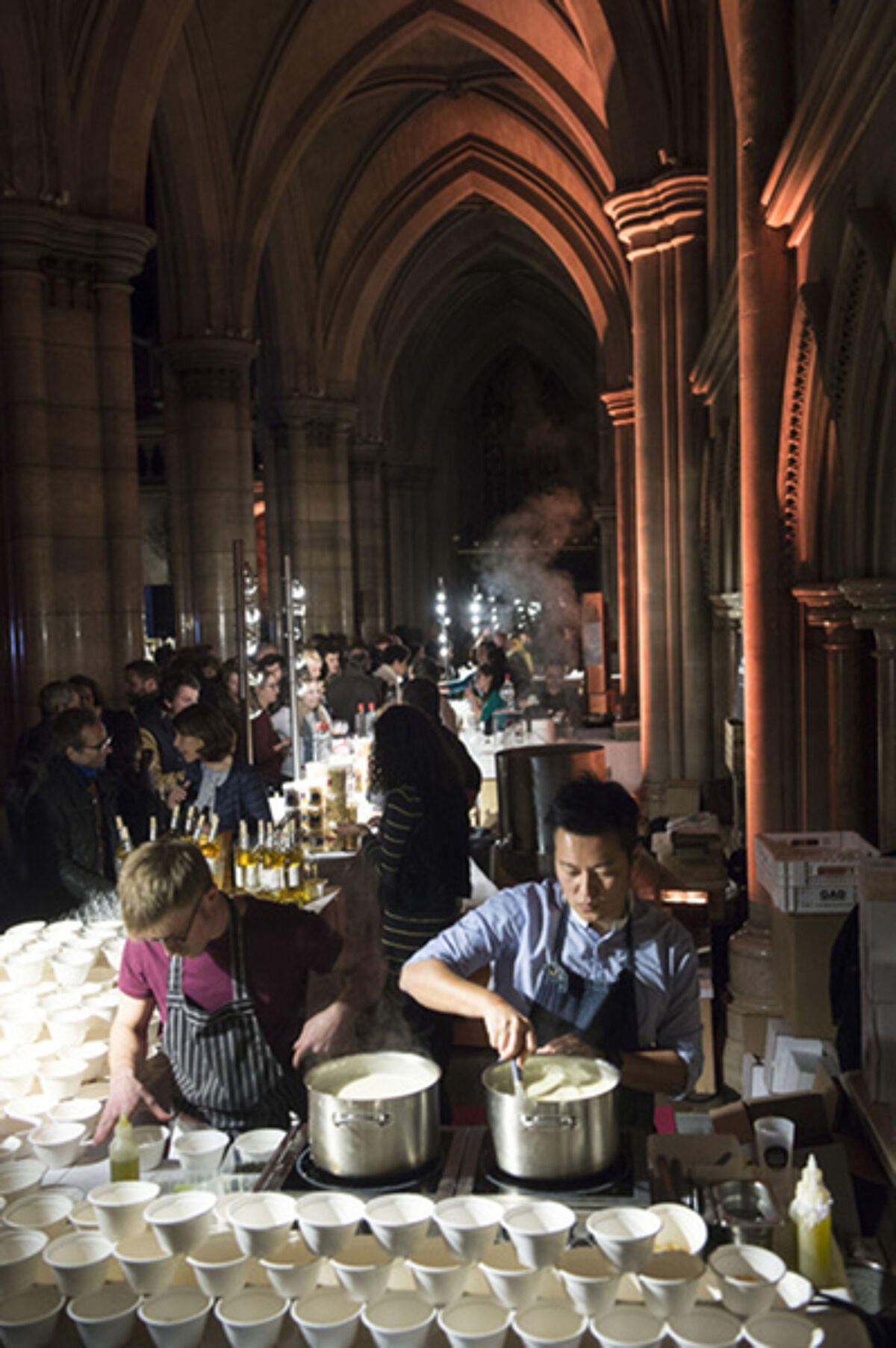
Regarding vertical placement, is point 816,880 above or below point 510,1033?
below

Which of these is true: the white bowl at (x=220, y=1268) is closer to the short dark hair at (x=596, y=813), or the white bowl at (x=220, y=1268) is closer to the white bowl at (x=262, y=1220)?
the white bowl at (x=262, y=1220)

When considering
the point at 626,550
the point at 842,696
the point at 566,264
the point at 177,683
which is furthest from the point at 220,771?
the point at 566,264

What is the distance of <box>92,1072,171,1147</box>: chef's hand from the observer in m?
3.03

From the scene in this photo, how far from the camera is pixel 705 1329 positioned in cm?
192

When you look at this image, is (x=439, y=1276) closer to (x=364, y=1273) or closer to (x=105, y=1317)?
(x=364, y=1273)

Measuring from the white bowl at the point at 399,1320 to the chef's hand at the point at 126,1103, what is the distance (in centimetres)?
114

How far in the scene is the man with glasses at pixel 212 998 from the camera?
3.02 metres

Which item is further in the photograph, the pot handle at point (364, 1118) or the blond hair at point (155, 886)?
the blond hair at point (155, 886)

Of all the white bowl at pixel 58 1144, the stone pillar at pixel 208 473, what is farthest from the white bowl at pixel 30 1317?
the stone pillar at pixel 208 473

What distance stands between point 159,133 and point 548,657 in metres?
20.4

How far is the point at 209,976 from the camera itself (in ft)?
10.5

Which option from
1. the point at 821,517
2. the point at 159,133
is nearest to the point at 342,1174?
the point at 821,517

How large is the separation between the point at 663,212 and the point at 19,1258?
1042cm

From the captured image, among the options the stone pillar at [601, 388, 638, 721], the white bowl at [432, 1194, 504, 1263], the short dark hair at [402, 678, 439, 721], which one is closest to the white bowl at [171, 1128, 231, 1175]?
the white bowl at [432, 1194, 504, 1263]
